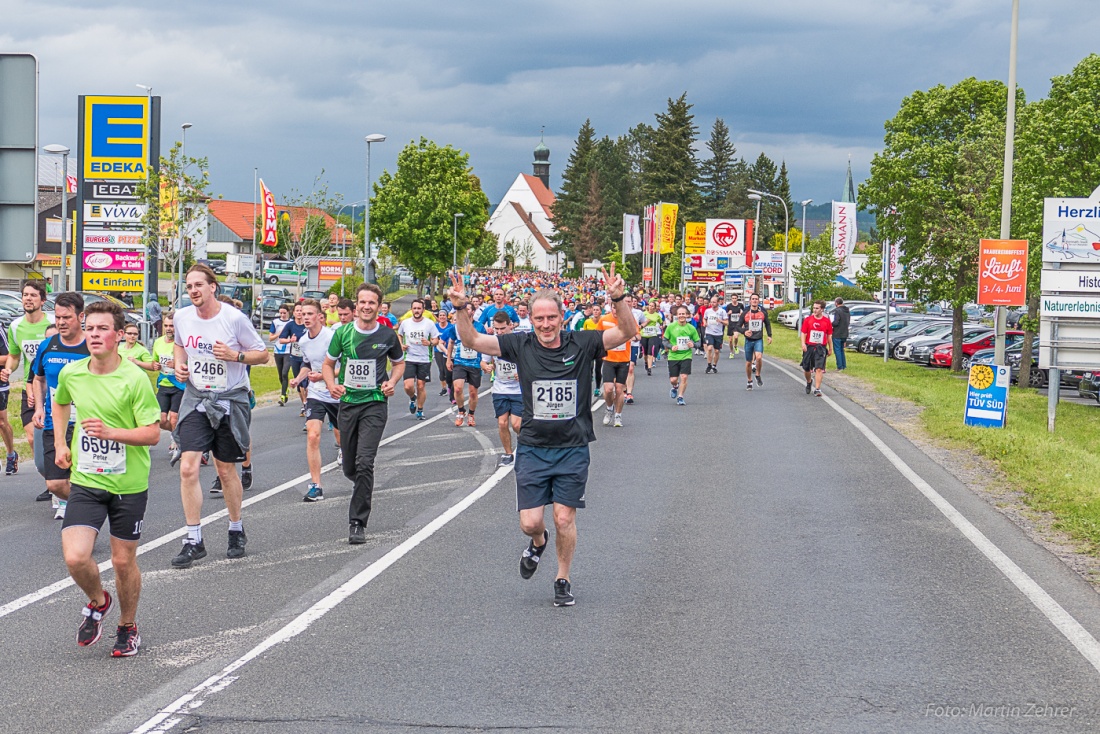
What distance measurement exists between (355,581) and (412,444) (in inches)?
317

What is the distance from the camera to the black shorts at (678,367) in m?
21.9

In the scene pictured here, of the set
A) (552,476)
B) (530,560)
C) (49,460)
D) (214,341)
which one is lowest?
(530,560)

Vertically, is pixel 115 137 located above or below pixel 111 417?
above

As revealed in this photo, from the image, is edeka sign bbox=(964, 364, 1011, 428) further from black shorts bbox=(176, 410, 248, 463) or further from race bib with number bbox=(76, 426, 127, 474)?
race bib with number bbox=(76, 426, 127, 474)

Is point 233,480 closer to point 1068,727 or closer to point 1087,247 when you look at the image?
point 1068,727

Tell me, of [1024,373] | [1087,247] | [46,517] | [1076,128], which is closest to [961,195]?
[1024,373]

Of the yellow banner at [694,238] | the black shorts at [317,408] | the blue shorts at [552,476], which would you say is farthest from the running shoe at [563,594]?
the yellow banner at [694,238]

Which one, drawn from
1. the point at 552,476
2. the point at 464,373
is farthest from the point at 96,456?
the point at 464,373

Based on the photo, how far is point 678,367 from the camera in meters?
22.0

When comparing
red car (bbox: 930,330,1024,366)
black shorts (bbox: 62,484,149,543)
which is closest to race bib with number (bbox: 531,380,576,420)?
black shorts (bbox: 62,484,149,543)

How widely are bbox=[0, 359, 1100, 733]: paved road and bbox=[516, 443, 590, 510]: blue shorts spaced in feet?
2.02

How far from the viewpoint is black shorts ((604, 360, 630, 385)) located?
60.1ft

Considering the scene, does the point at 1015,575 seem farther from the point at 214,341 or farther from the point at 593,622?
the point at 214,341

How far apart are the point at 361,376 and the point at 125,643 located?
12.3ft
